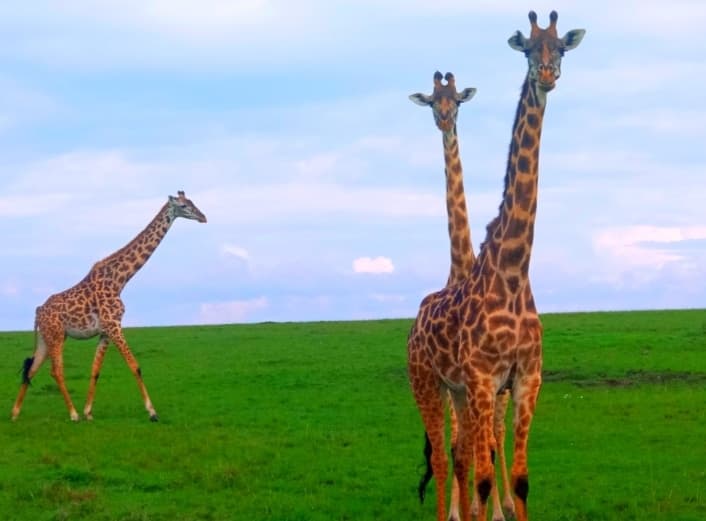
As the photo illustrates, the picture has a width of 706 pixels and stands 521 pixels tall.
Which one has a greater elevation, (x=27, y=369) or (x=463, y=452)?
(x=27, y=369)

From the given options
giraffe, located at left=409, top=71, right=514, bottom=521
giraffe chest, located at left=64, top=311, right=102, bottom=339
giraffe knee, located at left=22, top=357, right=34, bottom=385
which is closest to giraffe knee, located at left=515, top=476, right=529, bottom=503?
giraffe, located at left=409, top=71, right=514, bottom=521

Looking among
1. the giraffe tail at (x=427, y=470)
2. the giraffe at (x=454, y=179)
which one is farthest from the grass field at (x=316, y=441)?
the giraffe at (x=454, y=179)

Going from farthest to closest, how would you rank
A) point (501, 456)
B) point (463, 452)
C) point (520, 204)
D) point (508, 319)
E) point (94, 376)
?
point (94, 376) → point (501, 456) → point (463, 452) → point (520, 204) → point (508, 319)

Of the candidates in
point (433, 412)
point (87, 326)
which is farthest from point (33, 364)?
point (433, 412)

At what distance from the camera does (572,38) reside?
26.9 feet

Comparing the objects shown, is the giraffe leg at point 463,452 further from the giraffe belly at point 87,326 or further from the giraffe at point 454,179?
the giraffe belly at point 87,326

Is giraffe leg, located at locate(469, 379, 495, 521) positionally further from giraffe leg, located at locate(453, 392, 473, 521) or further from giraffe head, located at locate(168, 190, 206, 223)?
giraffe head, located at locate(168, 190, 206, 223)

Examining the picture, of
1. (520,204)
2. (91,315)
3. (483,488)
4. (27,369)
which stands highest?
(520,204)

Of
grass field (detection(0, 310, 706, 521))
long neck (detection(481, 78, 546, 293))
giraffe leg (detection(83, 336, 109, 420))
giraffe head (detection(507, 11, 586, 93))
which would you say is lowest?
grass field (detection(0, 310, 706, 521))

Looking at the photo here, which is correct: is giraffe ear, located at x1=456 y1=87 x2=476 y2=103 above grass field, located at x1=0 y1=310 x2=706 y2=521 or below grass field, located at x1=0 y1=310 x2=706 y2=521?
above

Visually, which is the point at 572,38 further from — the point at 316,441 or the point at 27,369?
the point at 27,369

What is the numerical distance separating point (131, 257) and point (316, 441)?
5334 millimetres

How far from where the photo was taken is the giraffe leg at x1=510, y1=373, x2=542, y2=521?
791cm

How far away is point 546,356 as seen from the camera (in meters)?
25.4
